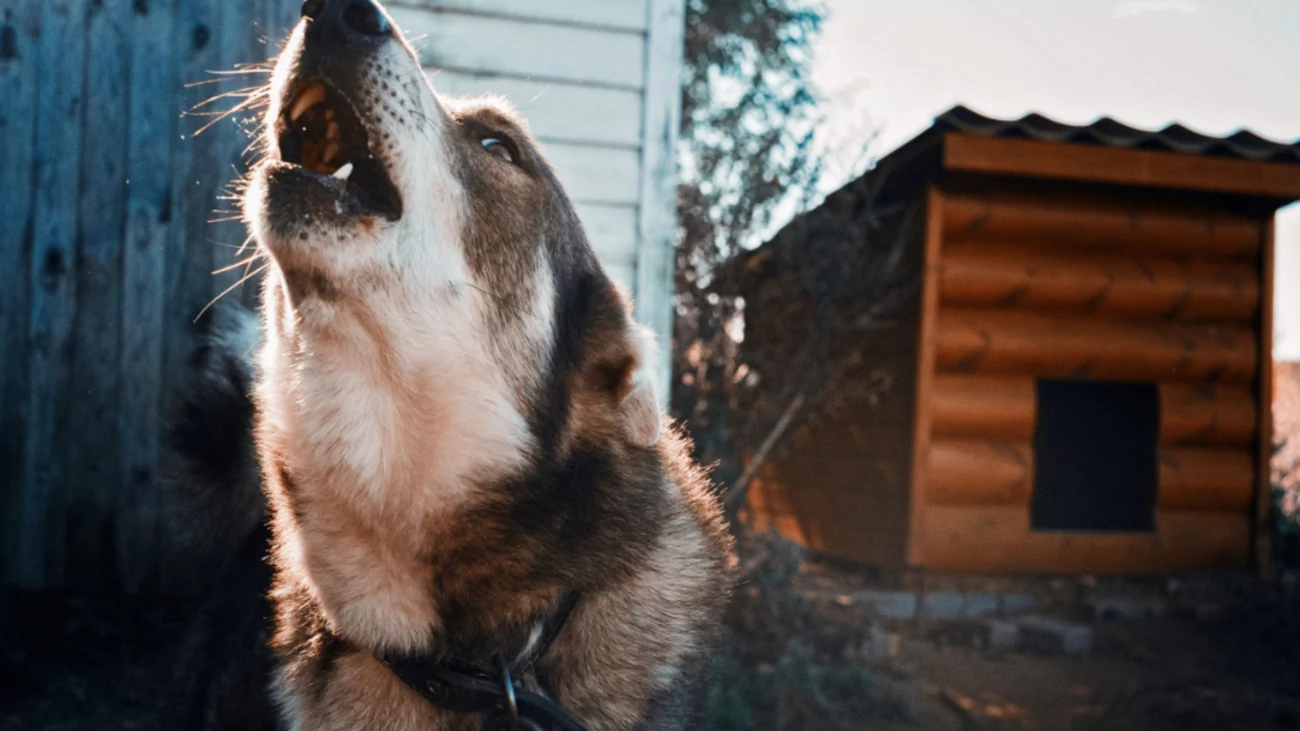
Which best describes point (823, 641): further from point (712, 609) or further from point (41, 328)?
point (41, 328)

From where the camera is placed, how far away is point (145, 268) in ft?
14.1

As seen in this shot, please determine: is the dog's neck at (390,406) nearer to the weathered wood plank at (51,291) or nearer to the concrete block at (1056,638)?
the weathered wood plank at (51,291)

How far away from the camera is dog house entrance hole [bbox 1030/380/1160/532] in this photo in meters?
7.14

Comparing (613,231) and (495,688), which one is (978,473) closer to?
(613,231)

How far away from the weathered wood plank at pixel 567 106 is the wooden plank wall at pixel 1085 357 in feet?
8.82

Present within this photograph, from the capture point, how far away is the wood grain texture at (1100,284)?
6.58 m

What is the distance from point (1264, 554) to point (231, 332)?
23.3ft

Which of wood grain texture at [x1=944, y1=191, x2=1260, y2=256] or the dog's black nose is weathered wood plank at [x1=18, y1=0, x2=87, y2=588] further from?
wood grain texture at [x1=944, y1=191, x2=1260, y2=256]

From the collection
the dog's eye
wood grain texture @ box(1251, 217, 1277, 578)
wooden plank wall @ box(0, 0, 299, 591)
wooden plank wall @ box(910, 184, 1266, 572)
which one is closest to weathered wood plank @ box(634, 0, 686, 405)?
wooden plank wall @ box(0, 0, 299, 591)

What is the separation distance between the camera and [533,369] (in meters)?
2.21

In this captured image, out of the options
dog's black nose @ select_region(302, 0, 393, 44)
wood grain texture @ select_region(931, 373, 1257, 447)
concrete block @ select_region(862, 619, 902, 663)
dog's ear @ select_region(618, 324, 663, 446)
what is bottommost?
concrete block @ select_region(862, 619, 902, 663)

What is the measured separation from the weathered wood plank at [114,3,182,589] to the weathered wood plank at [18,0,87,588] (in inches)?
9.3

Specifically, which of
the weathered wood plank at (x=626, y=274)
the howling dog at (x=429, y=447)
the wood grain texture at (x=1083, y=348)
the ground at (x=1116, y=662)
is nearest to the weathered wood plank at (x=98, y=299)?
the weathered wood plank at (x=626, y=274)

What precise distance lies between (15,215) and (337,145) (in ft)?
10.0
